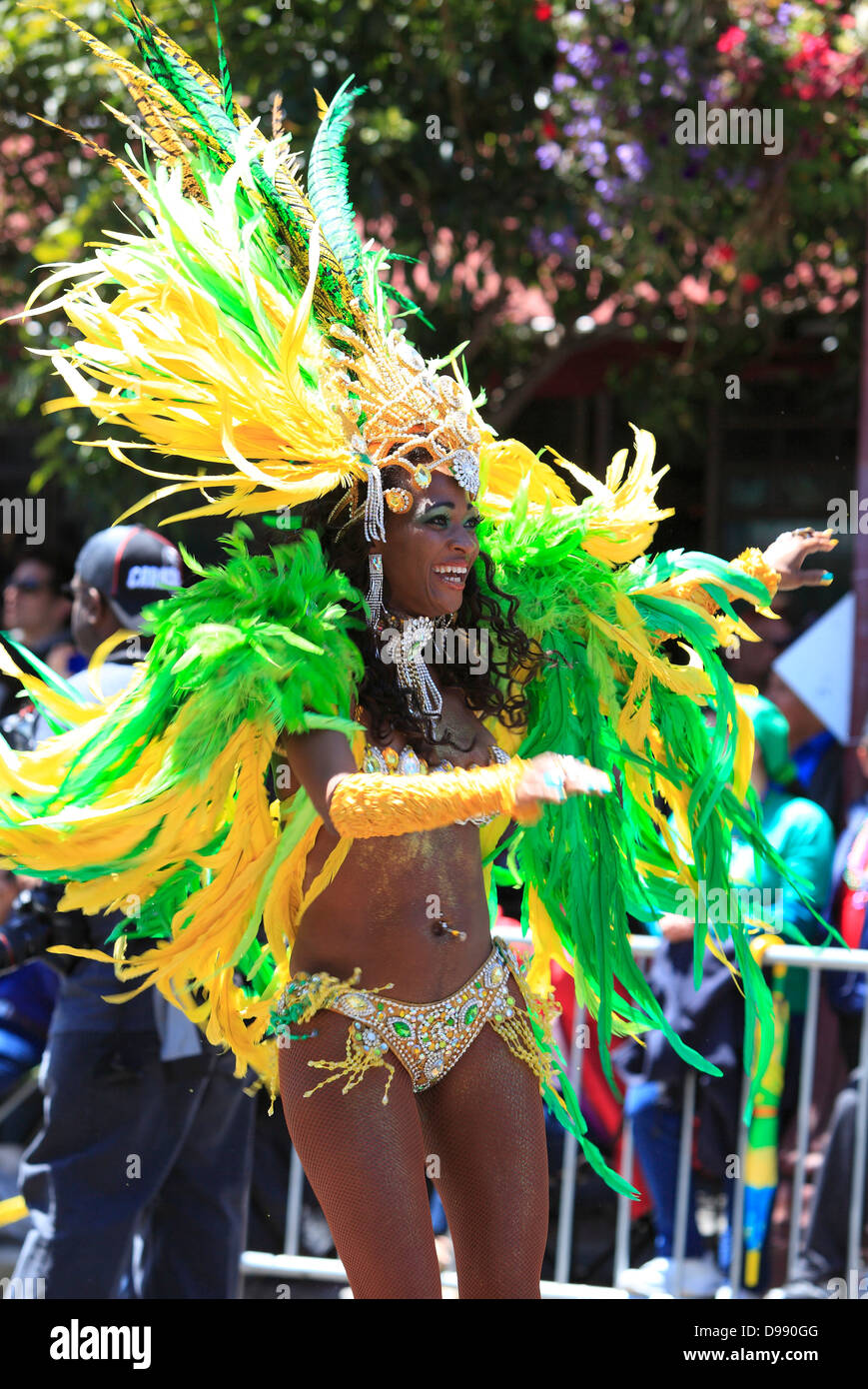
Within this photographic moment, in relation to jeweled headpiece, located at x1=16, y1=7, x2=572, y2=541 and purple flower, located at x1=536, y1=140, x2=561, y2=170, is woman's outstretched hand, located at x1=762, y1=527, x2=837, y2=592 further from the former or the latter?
purple flower, located at x1=536, y1=140, x2=561, y2=170

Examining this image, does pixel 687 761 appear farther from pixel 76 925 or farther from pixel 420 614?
pixel 76 925

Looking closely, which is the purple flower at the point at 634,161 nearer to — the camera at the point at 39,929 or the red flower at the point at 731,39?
the red flower at the point at 731,39

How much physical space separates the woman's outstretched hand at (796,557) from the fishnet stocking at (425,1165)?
104 cm

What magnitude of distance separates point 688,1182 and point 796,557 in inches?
79.8

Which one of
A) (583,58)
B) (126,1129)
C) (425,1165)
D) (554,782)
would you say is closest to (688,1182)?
(126,1129)

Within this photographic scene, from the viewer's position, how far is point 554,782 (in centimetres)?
214

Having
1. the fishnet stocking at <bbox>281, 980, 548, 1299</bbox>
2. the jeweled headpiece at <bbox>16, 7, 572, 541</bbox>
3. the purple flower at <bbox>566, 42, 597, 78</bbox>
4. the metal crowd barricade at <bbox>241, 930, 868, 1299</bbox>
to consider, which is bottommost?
the metal crowd barricade at <bbox>241, 930, 868, 1299</bbox>

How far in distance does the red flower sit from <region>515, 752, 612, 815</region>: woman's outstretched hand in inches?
189

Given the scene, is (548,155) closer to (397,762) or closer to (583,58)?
(583,58)

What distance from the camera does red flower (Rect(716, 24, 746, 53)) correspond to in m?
6.04

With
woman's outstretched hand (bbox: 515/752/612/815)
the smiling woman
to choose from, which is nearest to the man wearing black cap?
the smiling woman

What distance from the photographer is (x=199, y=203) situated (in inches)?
107

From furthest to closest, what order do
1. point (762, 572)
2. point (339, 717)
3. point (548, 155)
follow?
point (548, 155), point (762, 572), point (339, 717)
